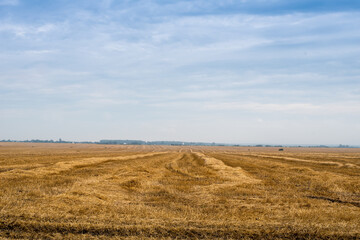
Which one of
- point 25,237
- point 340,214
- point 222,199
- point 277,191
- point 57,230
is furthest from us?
point 277,191

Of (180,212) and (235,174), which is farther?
(235,174)

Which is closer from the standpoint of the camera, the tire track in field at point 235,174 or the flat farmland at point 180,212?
the flat farmland at point 180,212

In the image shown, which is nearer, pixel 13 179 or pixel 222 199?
pixel 222 199

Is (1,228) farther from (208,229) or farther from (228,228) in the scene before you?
(228,228)

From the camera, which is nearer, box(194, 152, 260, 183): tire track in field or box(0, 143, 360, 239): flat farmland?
box(0, 143, 360, 239): flat farmland

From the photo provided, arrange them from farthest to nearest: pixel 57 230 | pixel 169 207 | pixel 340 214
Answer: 1. pixel 169 207
2. pixel 340 214
3. pixel 57 230

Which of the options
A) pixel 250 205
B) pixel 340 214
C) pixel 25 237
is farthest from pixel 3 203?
pixel 340 214

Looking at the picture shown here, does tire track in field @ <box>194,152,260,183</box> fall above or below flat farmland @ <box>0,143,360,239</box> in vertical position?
below

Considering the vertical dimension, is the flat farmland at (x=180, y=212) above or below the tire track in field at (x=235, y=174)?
above

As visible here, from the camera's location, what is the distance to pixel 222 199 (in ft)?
48.3

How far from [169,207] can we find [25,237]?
19.0 ft

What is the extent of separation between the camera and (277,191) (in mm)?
17469

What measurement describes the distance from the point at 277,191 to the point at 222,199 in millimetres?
4432

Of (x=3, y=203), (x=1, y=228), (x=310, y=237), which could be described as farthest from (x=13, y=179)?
(x=310, y=237)
